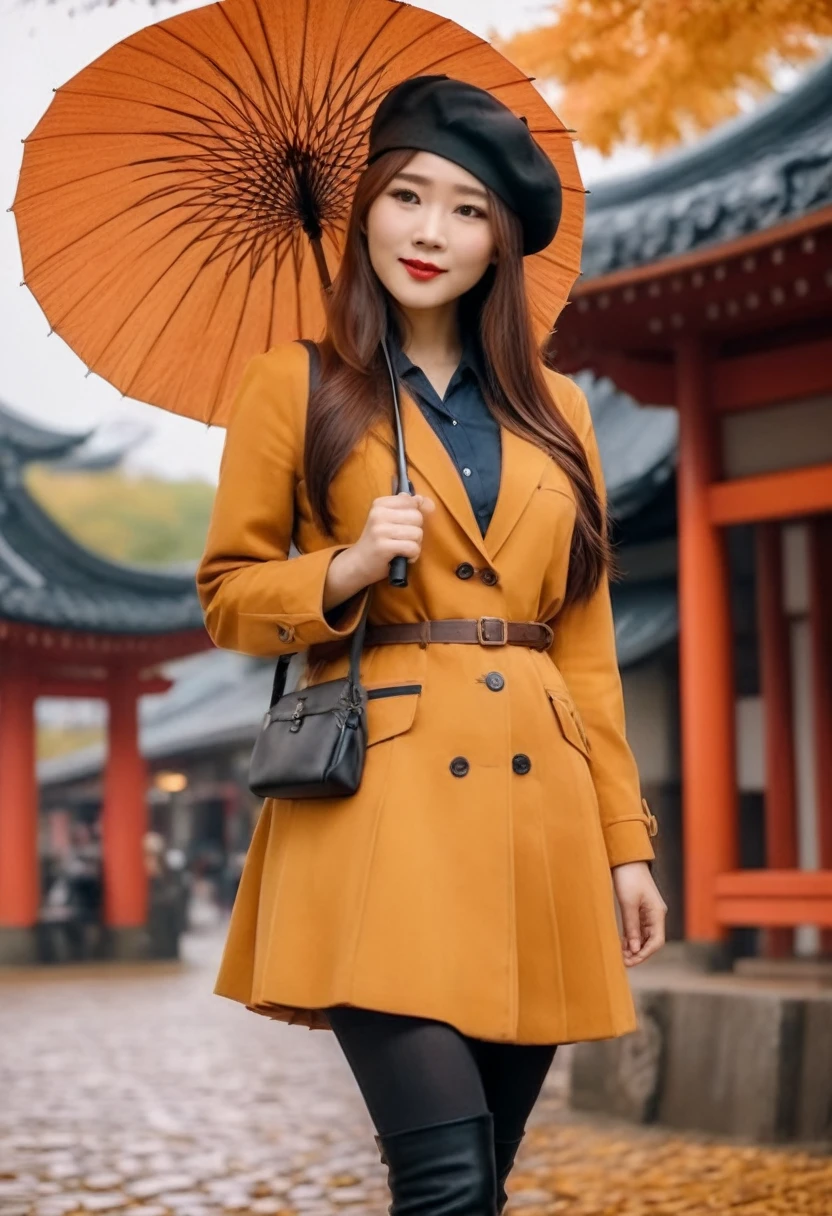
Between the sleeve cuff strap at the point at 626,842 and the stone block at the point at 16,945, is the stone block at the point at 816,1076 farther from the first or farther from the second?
the stone block at the point at 16,945

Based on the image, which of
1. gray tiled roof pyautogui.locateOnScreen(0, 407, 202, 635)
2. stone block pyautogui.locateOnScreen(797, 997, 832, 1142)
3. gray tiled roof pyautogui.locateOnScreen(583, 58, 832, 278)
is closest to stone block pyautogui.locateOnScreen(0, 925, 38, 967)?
gray tiled roof pyautogui.locateOnScreen(0, 407, 202, 635)

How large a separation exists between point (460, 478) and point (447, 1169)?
2.68 feet

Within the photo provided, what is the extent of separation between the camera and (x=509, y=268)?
2.24 metres

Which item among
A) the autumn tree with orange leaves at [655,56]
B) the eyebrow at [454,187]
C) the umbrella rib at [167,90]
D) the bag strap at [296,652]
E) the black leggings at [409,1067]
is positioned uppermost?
the autumn tree with orange leaves at [655,56]

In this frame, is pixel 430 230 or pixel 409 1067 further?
pixel 430 230

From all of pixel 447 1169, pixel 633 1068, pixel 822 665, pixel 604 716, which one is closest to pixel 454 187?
pixel 604 716

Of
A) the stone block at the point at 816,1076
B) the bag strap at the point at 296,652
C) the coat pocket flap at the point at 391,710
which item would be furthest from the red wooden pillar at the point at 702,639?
the coat pocket flap at the point at 391,710

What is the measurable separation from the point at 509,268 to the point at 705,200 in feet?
16.6

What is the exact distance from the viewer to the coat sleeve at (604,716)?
2.23 metres

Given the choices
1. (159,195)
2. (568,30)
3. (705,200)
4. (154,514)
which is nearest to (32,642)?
(568,30)

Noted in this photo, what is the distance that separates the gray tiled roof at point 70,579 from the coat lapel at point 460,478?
47.2 feet

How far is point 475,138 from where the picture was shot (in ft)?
7.13

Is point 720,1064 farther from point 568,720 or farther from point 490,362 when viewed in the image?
point 490,362

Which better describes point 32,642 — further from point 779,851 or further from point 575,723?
point 575,723
